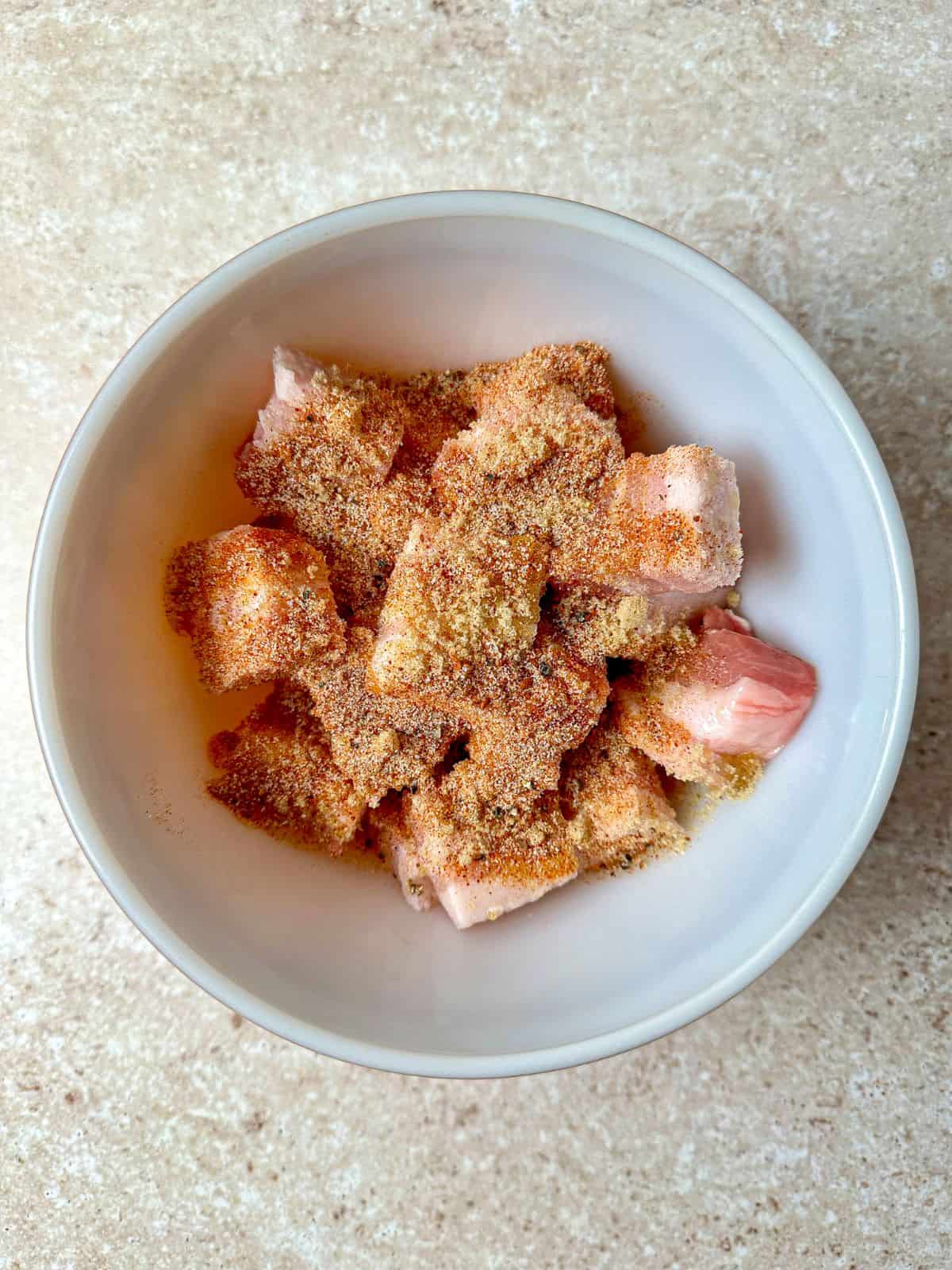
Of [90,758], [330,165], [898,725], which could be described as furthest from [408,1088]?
[330,165]

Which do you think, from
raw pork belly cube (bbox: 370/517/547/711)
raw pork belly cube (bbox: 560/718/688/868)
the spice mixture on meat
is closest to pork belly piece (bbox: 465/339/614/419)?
the spice mixture on meat

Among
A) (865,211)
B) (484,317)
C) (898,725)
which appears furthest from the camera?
(865,211)

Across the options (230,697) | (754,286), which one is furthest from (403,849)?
(754,286)

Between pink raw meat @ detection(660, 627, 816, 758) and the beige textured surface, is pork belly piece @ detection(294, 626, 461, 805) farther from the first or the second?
the beige textured surface

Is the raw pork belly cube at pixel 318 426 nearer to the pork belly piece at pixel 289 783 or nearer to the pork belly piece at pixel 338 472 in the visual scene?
the pork belly piece at pixel 338 472

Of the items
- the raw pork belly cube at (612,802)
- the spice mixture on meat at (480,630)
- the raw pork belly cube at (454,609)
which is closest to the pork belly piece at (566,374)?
the spice mixture on meat at (480,630)

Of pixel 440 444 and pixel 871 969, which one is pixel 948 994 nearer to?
pixel 871 969
